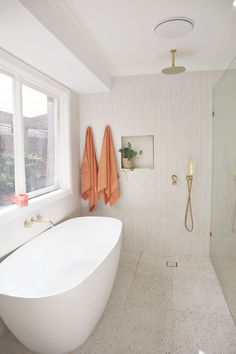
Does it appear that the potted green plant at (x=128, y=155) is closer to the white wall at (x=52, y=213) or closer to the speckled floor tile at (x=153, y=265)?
the white wall at (x=52, y=213)

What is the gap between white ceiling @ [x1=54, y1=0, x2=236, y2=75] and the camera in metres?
1.85

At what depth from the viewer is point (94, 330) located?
204 centimetres

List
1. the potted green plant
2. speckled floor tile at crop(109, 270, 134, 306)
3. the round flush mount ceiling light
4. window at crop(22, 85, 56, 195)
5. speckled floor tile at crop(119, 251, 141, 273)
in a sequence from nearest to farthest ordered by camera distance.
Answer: the round flush mount ceiling light → speckled floor tile at crop(109, 270, 134, 306) → window at crop(22, 85, 56, 195) → speckled floor tile at crop(119, 251, 141, 273) → the potted green plant

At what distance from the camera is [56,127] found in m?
3.20

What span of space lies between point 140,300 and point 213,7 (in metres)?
2.62

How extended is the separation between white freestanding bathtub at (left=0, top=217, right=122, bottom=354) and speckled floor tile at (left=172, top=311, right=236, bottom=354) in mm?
657

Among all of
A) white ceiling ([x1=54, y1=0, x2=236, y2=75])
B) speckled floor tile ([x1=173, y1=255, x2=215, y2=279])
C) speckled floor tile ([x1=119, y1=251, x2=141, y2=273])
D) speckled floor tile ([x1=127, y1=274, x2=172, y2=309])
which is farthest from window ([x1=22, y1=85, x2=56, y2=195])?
speckled floor tile ([x1=173, y1=255, x2=215, y2=279])

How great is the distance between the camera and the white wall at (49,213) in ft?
6.76

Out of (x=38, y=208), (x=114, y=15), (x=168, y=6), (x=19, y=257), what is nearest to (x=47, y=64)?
(x=114, y=15)

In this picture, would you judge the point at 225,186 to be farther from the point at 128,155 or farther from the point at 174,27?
the point at 174,27

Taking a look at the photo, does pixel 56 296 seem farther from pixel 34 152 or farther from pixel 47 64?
pixel 47 64

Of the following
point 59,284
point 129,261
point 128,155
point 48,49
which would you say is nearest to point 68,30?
point 48,49

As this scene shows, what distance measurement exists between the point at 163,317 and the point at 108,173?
1.87m

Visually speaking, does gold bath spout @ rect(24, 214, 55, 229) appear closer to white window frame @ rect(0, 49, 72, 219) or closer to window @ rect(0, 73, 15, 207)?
white window frame @ rect(0, 49, 72, 219)
